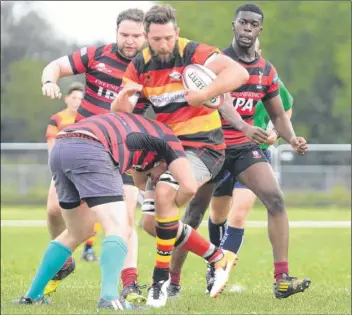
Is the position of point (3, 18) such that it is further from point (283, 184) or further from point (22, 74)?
point (283, 184)

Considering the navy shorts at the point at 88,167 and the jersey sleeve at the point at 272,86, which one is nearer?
the navy shorts at the point at 88,167

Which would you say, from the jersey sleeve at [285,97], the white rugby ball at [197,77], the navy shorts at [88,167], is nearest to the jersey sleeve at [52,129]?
the jersey sleeve at [285,97]

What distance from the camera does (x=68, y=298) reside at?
312 inches

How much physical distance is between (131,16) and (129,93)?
132 cm

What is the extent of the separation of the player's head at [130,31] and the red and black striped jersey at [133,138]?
147 cm

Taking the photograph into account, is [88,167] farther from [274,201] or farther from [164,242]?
[274,201]

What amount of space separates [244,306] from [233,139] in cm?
157

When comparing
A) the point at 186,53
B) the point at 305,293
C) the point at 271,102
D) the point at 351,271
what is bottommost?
the point at 351,271

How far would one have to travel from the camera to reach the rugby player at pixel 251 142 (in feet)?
26.7

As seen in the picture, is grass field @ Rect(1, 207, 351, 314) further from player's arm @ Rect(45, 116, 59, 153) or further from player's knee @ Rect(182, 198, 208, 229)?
player's arm @ Rect(45, 116, 59, 153)

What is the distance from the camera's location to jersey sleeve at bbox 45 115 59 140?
13133mm

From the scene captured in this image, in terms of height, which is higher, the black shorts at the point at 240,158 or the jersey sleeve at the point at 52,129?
the black shorts at the point at 240,158

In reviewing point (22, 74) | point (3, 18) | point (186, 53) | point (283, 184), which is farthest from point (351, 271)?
point (3, 18)

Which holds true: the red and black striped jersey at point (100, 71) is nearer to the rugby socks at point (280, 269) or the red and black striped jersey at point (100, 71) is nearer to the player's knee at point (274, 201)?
the player's knee at point (274, 201)
